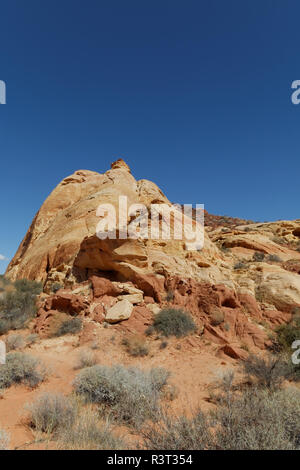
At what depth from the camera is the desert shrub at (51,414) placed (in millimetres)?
3230

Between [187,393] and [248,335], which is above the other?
[248,335]

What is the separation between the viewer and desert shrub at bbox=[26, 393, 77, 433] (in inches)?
127

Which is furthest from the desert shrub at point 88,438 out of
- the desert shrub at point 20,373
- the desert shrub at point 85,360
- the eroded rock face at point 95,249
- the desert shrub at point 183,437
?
the eroded rock face at point 95,249

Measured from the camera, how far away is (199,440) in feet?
8.45

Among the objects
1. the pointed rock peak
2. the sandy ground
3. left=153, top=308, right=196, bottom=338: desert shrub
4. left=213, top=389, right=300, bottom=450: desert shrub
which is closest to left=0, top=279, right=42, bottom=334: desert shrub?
the sandy ground

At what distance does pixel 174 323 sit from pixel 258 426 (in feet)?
16.9

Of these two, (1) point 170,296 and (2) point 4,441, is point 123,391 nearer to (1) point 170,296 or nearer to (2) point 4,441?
(2) point 4,441

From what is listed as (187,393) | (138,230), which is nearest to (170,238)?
(138,230)

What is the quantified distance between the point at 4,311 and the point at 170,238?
284 inches

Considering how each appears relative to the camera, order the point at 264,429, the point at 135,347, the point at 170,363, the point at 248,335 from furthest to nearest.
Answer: the point at 248,335, the point at 135,347, the point at 170,363, the point at 264,429

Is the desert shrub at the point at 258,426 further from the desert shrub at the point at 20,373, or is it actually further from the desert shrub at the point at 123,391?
the desert shrub at the point at 20,373

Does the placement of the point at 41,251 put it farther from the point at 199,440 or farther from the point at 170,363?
the point at 199,440

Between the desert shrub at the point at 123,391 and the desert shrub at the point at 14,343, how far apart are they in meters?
3.27

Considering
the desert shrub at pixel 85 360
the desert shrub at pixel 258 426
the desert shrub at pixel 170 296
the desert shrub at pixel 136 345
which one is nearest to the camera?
the desert shrub at pixel 258 426
